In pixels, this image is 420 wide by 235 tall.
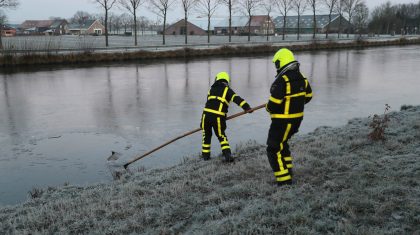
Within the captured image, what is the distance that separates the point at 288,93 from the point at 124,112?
846 centimetres

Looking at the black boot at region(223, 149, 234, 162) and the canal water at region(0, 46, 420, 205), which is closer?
the black boot at region(223, 149, 234, 162)

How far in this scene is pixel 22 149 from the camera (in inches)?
357

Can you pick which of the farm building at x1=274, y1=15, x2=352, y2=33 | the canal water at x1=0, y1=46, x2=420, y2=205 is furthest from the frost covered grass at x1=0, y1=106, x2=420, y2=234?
the farm building at x1=274, y1=15, x2=352, y2=33

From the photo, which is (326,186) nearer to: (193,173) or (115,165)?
(193,173)

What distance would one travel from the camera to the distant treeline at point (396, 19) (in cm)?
9612

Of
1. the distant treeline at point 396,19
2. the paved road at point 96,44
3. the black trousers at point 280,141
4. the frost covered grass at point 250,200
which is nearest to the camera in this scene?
the frost covered grass at point 250,200

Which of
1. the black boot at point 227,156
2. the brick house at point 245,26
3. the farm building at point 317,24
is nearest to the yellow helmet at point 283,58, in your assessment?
the black boot at point 227,156

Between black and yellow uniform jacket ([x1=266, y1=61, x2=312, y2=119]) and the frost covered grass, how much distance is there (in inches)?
38.9

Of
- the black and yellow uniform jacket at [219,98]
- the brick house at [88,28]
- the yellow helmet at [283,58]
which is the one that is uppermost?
the brick house at [88,28]

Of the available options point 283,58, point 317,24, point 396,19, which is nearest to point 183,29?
point 317,24

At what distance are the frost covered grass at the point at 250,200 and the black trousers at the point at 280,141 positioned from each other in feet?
0.68

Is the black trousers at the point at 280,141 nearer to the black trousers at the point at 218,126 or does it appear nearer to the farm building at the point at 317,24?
the black trousers at the point at 218,126

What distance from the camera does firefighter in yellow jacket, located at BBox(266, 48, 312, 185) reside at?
502 centimetres

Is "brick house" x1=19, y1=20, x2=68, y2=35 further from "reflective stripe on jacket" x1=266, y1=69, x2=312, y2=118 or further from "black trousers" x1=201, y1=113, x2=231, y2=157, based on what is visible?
"reflective stripe on jacket" x1=266, y1=69, x2=312, y2=118
